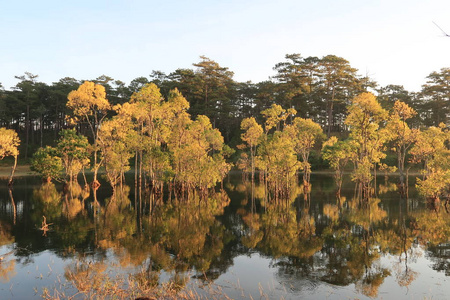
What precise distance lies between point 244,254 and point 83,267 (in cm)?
852

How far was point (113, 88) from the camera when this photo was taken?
101 m

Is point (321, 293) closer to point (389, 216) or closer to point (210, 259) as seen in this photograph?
point (210, 259)

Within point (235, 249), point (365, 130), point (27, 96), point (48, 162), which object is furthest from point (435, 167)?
point (27, 96)

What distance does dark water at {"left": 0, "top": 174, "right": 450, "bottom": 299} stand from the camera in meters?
13.8

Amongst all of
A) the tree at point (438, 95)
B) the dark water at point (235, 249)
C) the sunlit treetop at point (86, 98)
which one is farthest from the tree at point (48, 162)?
the tree at point (438, 95)

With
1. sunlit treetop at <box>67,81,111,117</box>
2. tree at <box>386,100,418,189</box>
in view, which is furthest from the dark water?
sunlit treetop at <box>67,81,111,117</box>

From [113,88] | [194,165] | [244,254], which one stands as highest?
[113,88]

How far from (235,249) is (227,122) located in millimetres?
80363

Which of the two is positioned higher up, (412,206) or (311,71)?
(311,71)

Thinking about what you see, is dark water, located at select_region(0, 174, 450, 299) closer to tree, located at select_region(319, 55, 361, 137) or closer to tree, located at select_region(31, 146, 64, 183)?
tree, located at select_region(31, 146, 64, 183)

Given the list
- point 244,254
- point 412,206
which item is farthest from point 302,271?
point 412,206

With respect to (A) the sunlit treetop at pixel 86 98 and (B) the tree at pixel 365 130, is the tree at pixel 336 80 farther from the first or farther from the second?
(A) the sunlit treetop at pixel 86 98

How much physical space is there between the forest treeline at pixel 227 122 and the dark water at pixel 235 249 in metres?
7.69

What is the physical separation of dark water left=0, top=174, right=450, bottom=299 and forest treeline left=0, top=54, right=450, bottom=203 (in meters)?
7.69
